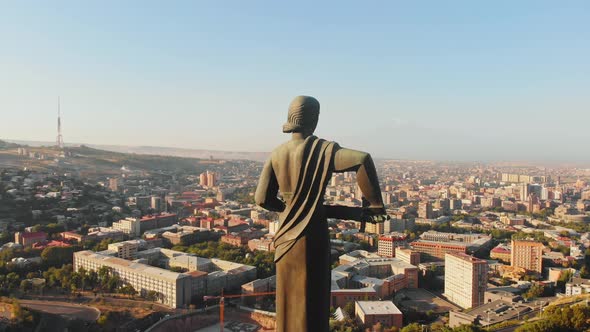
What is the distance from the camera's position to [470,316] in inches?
555

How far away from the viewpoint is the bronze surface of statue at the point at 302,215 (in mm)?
2316

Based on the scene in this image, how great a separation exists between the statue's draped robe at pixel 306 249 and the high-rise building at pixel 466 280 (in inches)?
610

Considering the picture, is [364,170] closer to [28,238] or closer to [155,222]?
[28,238]

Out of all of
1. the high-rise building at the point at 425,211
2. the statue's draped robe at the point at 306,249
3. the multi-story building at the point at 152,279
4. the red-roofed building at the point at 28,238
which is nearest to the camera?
the statue's draped robe at the point at 306,249

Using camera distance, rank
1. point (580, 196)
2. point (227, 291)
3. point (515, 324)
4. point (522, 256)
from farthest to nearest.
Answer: point (580, 196)
point (522, 256)
point (227, 291)
point (515, 324)

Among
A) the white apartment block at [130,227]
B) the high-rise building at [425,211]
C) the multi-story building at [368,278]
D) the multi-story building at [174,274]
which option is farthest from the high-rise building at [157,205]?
the multi-story building at [368,278]

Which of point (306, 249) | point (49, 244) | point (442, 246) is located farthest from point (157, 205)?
point (306, 249)

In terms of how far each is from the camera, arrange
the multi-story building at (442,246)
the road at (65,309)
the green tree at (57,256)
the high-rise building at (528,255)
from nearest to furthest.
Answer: the road at (65,309) < the green tree at (57,256) < the high-rise building at (528,255) < the multi-story building at (442,246)

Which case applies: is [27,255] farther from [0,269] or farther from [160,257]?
[160,257]

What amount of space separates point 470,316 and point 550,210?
28.8 m

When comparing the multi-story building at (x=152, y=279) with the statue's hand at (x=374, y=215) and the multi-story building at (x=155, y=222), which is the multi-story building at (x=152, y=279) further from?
the statue's hand at (x=374, y=215)

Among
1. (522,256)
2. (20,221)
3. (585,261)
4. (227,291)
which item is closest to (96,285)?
(227,291)

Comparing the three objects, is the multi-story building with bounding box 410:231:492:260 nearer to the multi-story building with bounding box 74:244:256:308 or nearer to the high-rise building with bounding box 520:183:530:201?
the multi-story building with bounding box 74:244:256:308

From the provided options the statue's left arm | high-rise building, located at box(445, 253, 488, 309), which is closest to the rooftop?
high-rise building, located at box(445, 253, 488, 309)
